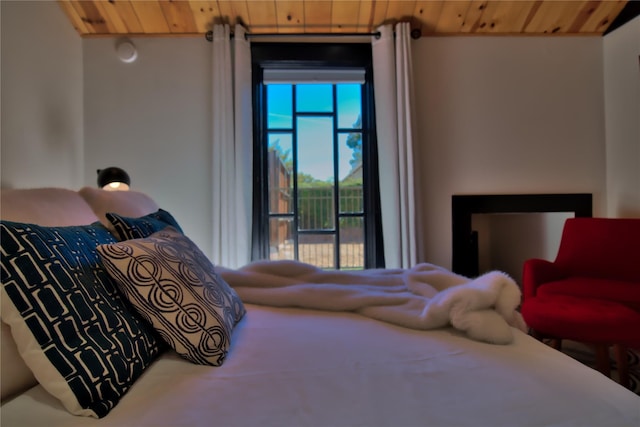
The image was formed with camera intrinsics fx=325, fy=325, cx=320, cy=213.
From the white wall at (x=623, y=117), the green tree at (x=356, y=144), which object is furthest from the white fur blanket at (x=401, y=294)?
the white wall at (x=623, y=117)

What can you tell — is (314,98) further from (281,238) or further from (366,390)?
(366,390)

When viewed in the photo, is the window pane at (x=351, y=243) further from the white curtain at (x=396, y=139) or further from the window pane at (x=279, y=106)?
the window pane at (x=279, y=106)

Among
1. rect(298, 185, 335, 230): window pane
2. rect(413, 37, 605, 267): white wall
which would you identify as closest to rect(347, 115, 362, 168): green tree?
rect(298, 185, 335, 230): window pane

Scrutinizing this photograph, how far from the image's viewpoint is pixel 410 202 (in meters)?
2.46

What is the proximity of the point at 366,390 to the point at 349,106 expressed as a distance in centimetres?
245

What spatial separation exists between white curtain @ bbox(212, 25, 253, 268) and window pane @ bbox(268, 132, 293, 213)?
29 cm

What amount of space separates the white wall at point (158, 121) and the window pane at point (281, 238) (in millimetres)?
500

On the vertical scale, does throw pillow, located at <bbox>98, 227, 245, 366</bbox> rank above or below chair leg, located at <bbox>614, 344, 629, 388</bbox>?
above

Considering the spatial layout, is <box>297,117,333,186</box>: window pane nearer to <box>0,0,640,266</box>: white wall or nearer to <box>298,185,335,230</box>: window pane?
<box>298,185,335,230</box>: window pane

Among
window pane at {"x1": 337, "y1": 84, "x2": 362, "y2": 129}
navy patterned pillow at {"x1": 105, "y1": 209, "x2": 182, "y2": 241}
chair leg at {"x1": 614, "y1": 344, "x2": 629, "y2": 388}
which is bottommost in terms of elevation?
chair leg at {"x1": 614, "y1": 344, "x2": 629, "y2": 388}

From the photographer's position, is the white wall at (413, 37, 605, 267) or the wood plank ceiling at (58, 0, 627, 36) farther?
the white wall at (413, 37, 605, 267)

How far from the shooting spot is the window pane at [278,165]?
2717mm

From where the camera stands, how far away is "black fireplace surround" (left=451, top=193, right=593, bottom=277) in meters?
2.59

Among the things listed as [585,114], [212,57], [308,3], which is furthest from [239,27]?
[585,114]
